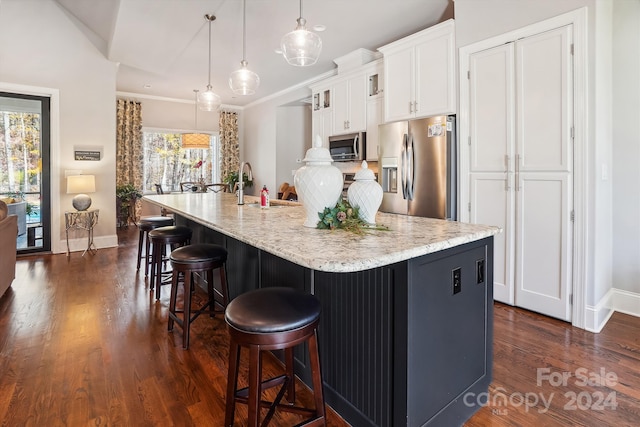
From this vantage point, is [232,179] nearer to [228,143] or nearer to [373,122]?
[228,143]

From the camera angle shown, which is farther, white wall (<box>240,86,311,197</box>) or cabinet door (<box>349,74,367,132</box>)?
white wall (<box>240,86,311,197</box>)

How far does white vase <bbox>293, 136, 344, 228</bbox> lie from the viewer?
1540 mm

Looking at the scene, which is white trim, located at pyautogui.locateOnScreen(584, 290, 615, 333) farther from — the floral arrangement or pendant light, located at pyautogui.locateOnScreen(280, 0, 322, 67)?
pendant light, located at pyautogui.locateOnScreen(280, 0, 322, 67)

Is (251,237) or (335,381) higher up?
(251,237)

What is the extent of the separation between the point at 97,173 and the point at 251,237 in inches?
200

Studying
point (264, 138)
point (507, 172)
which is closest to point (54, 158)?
point (264, 138)

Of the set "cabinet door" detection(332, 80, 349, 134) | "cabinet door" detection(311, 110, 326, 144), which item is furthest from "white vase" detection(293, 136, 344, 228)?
"cabinet door" detection(311, 110, 326, 144)

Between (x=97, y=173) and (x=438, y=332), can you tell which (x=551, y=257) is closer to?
(x=438, y=332)

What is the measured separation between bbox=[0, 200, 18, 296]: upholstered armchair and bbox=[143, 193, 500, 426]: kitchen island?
8.28 feet

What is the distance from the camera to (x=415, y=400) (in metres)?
1.28

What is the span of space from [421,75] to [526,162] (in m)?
1.45

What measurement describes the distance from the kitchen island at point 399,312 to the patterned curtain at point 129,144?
665cm

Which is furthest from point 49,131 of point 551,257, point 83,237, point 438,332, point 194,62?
point 551,257

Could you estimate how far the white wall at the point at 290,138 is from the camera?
7250 millimetres
